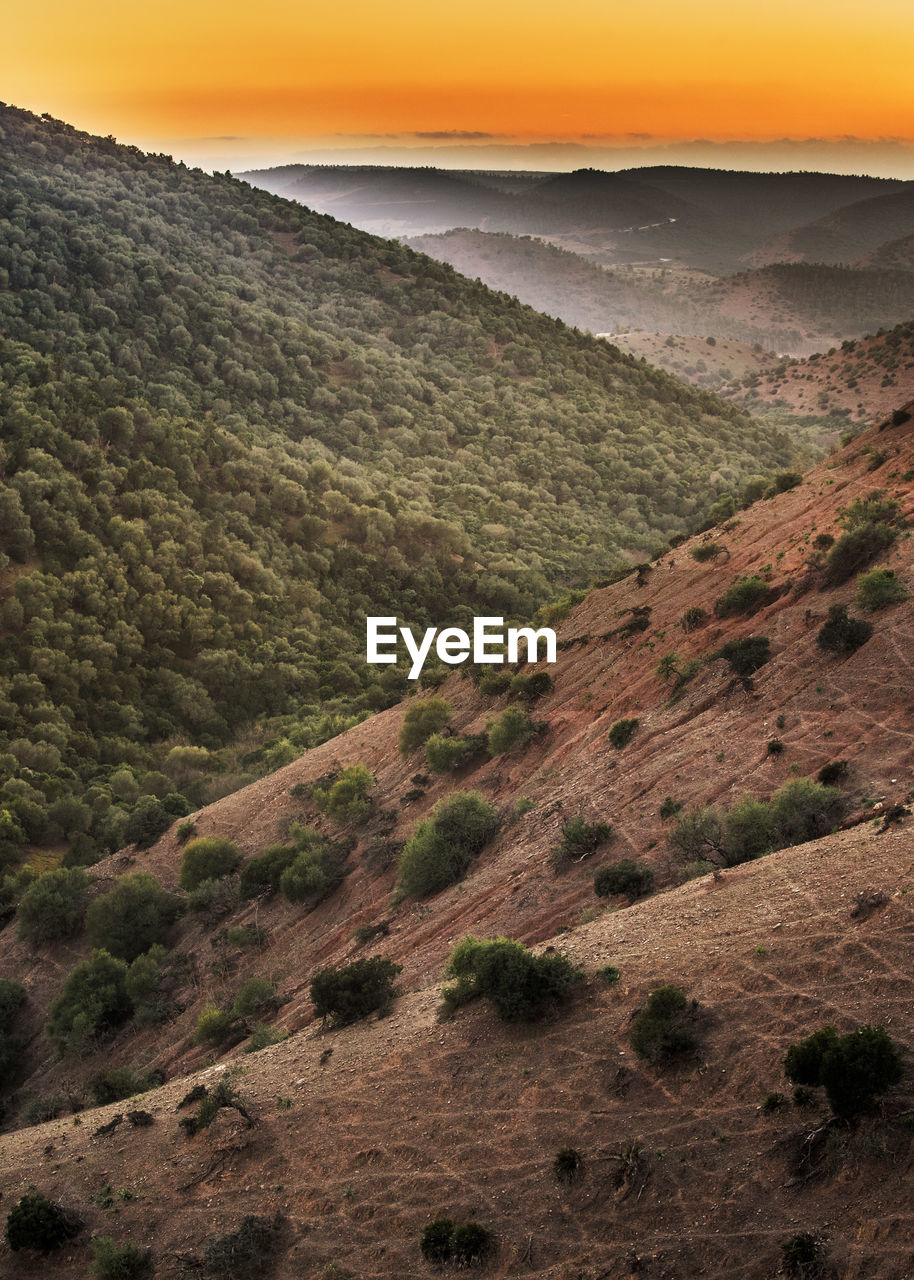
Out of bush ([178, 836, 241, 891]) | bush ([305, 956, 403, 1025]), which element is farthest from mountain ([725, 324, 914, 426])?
bush ([305, 956, 403, 1025])

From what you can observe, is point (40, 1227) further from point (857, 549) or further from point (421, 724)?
point (857, 549)

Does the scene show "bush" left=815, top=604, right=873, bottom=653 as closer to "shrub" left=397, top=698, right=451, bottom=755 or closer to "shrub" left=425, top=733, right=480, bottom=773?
"shrub" left=425, top=733, right=480, bottom=773

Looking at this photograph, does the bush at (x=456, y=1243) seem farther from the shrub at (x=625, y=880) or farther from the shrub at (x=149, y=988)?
the shrub at (x=149, y=988)

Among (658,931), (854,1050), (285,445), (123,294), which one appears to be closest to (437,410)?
(285,445)

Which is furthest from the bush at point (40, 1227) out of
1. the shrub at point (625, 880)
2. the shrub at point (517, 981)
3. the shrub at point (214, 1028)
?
the shrub at point (625, 880)

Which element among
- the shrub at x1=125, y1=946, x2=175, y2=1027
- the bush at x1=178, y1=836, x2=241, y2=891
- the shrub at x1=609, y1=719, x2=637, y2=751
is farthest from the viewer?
the bush at x1=178, y1=836, x2=241, y2=891

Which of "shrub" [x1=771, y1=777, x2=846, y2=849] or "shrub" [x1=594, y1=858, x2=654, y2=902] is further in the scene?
"shrub" [x1=594, y1=858, x2=654, y2=902]

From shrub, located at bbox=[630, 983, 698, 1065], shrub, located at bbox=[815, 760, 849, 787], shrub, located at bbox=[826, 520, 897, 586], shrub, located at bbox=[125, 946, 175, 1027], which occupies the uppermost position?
shrub, located at bbox=[826, 520, 897, 586]
